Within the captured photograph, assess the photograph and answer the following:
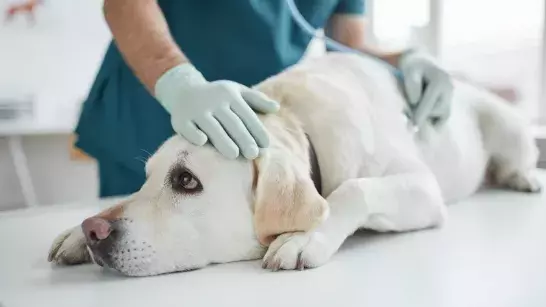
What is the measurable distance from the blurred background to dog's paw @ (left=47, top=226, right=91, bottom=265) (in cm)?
140

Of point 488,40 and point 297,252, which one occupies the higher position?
point 297,252

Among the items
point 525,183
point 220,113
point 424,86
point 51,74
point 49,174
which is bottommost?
point 49,174

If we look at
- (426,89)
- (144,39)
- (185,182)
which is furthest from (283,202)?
(426,89)

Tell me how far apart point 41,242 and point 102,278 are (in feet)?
0.92

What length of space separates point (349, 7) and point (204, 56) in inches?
13.5

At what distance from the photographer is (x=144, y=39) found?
1.06 m

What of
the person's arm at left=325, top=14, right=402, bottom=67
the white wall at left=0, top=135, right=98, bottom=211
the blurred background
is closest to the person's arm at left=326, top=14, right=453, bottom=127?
the person's arm at left=325, top=14, right=402, bottom=67

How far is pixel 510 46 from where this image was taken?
229cm

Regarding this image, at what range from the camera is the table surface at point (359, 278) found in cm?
70

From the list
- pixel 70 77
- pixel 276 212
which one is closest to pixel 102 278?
pixel 276 212

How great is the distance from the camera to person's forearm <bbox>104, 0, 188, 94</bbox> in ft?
3.37

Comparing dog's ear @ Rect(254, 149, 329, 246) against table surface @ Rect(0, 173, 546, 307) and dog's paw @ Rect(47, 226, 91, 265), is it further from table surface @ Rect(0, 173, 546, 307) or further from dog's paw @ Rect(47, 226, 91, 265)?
dog's paw @ Rect(47, 226, 91, 265)

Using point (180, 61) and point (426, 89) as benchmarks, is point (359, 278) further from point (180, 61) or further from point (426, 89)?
point (426, 89)

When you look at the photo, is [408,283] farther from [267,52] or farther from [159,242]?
[267,52]
